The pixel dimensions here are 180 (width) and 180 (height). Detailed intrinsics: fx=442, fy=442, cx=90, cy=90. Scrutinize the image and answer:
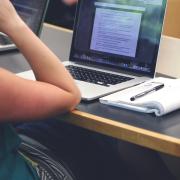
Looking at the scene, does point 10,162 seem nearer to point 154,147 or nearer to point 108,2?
point 154,147

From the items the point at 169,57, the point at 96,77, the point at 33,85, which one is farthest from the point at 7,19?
the point at 169,57

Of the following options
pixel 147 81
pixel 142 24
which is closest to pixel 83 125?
pixel 147 81

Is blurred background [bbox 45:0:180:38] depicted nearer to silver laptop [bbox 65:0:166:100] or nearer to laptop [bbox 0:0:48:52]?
laptop [bbox 0:0:48:52]

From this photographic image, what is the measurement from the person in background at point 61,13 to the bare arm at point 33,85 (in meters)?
0.70

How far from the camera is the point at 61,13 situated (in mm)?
1848

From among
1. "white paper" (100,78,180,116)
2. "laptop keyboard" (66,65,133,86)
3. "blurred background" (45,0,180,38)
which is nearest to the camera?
"white paper" (100,78,180,116)

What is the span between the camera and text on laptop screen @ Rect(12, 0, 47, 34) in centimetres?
170

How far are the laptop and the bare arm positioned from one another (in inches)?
23.2

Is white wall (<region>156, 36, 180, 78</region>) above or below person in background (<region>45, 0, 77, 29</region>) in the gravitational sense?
below

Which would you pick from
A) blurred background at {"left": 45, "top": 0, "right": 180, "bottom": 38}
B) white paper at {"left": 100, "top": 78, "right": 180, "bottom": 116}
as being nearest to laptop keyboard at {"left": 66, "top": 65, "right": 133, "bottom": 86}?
white paper at {"left": 100, "top": 78, "right": 180, "bottom": 116}

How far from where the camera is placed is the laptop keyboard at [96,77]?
4.20 ft

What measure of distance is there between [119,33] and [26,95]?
1.83 ft

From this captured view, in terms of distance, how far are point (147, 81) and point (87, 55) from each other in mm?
270

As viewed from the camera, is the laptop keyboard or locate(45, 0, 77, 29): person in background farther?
locate(45, 0, 77, 29): person in background
